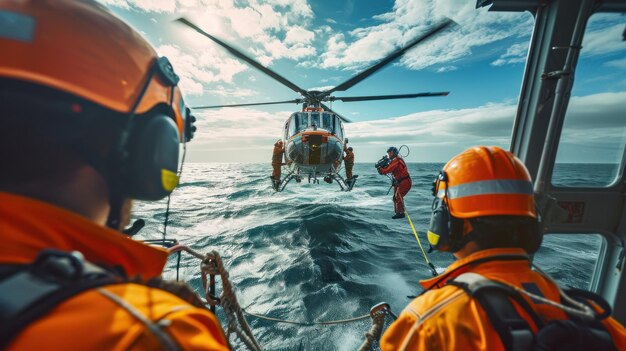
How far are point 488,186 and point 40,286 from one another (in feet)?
6.41

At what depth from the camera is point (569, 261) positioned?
26.7 ft

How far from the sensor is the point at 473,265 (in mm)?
1524

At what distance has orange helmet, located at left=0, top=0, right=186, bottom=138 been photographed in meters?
0.73

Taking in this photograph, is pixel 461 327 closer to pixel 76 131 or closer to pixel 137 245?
pixel 137 245

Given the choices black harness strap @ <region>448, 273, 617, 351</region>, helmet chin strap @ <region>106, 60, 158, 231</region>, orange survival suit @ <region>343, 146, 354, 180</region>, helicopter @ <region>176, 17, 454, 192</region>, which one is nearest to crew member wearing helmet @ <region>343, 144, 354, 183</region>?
orange survival suit @ <region>343, 146, 354, 180</region>

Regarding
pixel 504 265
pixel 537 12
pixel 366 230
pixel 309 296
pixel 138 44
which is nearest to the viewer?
pixel 138 44

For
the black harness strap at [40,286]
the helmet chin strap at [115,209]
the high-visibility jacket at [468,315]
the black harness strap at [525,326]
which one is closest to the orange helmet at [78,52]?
the helmet chin strap at [115,209]

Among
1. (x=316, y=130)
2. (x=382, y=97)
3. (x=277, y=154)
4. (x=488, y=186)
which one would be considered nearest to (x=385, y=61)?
(x=382, y=97)

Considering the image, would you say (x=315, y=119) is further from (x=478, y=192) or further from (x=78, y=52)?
(x=78, y=52)

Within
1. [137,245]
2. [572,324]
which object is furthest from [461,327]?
[137,245]

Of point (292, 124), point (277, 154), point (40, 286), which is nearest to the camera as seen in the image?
point (40, 286)

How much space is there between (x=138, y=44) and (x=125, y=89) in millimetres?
233

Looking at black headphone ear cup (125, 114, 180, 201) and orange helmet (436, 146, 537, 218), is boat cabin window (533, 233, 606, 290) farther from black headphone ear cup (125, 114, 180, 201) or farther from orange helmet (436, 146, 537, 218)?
black headphone ear cup (125, 114, 180, 201)

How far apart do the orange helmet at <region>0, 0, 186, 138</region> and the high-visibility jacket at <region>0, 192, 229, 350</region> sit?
1.20 feet
